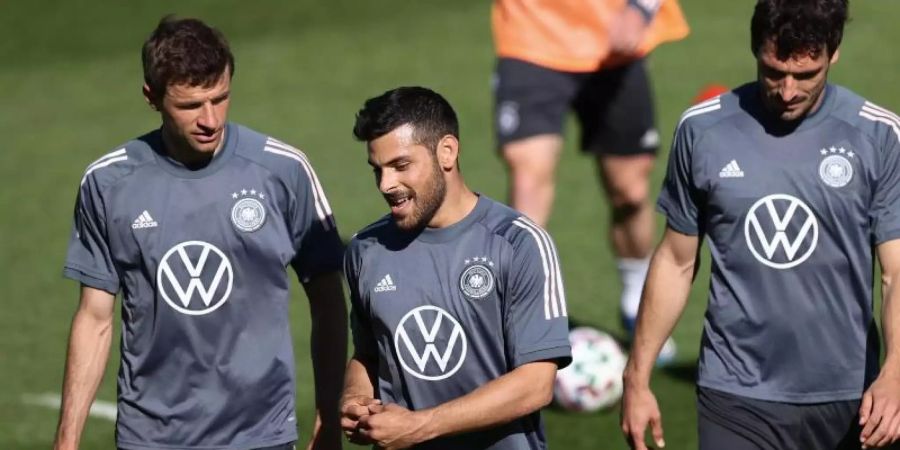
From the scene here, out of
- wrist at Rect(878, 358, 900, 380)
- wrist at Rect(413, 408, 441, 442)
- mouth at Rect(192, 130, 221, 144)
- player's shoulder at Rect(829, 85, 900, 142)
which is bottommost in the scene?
wrist at Rect(878, 358, 900, 380)

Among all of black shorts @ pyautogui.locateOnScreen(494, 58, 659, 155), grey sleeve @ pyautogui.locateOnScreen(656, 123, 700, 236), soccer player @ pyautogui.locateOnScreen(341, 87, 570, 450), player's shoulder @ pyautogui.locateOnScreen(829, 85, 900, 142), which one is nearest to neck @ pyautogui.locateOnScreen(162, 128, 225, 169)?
soccer player @ pyautogui.locateOnScreen(341, 87, 570, 450)

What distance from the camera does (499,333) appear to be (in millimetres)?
6102

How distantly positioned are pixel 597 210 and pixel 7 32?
371 inches

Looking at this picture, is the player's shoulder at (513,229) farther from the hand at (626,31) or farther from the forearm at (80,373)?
the hand at (626,31)

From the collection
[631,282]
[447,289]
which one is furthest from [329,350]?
[631,282]

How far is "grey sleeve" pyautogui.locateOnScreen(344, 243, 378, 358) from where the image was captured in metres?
6.29

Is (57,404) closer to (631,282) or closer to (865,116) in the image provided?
(631,282)

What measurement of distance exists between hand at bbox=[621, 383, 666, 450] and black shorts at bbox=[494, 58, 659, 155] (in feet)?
12.6

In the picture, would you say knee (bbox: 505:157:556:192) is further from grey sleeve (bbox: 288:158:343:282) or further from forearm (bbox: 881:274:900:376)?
forearm (bbox: 881:274:900:376)

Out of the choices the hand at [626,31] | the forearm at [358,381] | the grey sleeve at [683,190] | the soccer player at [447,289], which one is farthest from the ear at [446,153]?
the hand at [626,31]

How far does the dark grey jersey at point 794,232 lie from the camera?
6754 mm

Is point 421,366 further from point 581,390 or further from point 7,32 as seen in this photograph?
point 7,32

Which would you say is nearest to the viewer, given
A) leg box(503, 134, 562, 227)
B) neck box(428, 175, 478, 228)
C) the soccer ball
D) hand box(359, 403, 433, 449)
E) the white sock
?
hand box(359, 403, 433, 449)

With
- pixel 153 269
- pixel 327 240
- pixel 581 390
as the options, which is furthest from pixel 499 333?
pixel 581 390
